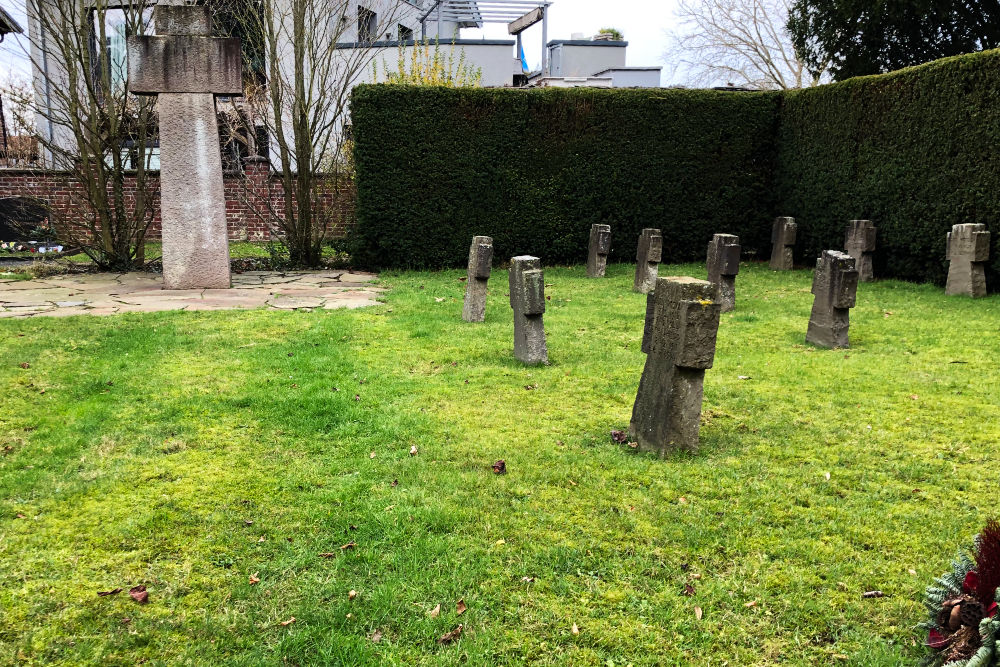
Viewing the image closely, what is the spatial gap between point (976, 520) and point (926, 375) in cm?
289

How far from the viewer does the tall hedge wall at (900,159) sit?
33.0 feet

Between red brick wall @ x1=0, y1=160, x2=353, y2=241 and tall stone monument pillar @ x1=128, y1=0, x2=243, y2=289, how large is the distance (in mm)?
2966

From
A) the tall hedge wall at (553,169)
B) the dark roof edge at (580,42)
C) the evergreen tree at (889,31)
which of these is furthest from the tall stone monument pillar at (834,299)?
the dark roof edge at (580,42)

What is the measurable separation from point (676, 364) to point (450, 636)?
82.4 inches

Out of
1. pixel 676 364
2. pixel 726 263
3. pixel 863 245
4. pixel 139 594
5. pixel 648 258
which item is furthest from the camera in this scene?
pixel 863 245

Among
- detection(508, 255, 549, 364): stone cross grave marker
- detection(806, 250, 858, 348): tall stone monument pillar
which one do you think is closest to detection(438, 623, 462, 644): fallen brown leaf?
detection(508, 255, 549, 364): stone cross grave marker

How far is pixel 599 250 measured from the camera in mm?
12227

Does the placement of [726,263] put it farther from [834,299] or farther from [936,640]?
[936,640]

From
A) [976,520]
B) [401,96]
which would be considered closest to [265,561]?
[976,520]

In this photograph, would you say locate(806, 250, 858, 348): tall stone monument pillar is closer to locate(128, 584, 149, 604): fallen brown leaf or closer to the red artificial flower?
the red artificial flower

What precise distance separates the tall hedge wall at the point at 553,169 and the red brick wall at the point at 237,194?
120cm

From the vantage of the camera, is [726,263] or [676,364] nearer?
[676,364]

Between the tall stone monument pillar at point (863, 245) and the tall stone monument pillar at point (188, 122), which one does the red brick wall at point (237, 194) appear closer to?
the tall stone monument pillar at point (188, 122)

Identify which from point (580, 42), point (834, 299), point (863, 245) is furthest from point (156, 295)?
point (580, 42)
